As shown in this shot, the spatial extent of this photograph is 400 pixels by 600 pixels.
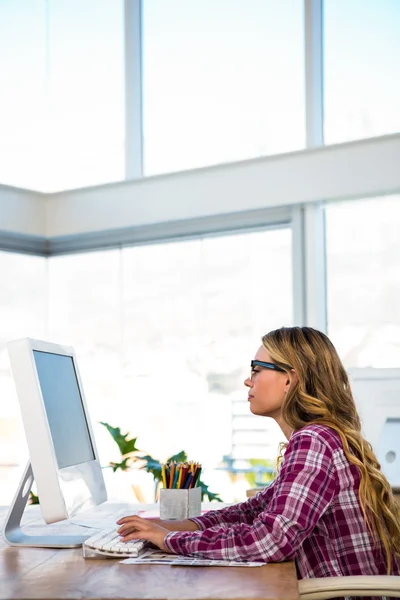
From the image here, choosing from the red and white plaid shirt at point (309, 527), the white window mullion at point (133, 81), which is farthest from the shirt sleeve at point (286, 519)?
the white window mullion at point (133, 81)

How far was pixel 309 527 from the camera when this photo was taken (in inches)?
62.9

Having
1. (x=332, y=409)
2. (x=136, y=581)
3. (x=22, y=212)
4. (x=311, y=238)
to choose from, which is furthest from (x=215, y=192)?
(x=136, y=581)

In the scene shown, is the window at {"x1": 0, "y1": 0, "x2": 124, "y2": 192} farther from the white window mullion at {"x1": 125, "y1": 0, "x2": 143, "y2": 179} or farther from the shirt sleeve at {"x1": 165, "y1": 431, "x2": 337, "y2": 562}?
the shirt sleeve at {"x1": 165, "y1": 431, "x2": 337, "y2": 562}

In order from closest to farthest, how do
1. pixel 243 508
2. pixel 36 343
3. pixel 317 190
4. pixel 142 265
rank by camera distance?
pixel 36 343, pixel 243 508, pixel 317 190, pixel 142 265

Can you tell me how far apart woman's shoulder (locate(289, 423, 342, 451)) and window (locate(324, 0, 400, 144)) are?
2.45 metres

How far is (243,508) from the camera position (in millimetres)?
2068

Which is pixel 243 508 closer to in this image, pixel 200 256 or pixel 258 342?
pixel 258 342

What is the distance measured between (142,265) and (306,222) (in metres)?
0.99

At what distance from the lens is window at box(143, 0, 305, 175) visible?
167 inches

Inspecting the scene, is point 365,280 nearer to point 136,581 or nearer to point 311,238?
point 311,238

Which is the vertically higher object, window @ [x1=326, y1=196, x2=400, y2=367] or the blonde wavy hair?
window @ [x1=326, y1=196, x2=400, y2=367]

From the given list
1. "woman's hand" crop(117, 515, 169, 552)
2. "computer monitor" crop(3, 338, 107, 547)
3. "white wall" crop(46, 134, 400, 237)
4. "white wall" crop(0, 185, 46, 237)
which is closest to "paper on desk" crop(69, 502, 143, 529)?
"computer monitor" crop(3, 338, 107, 547)

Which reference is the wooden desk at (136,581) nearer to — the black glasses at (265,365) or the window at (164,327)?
the black glasses at (265,365)

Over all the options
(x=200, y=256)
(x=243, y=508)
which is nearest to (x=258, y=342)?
(x=200, y=256)
